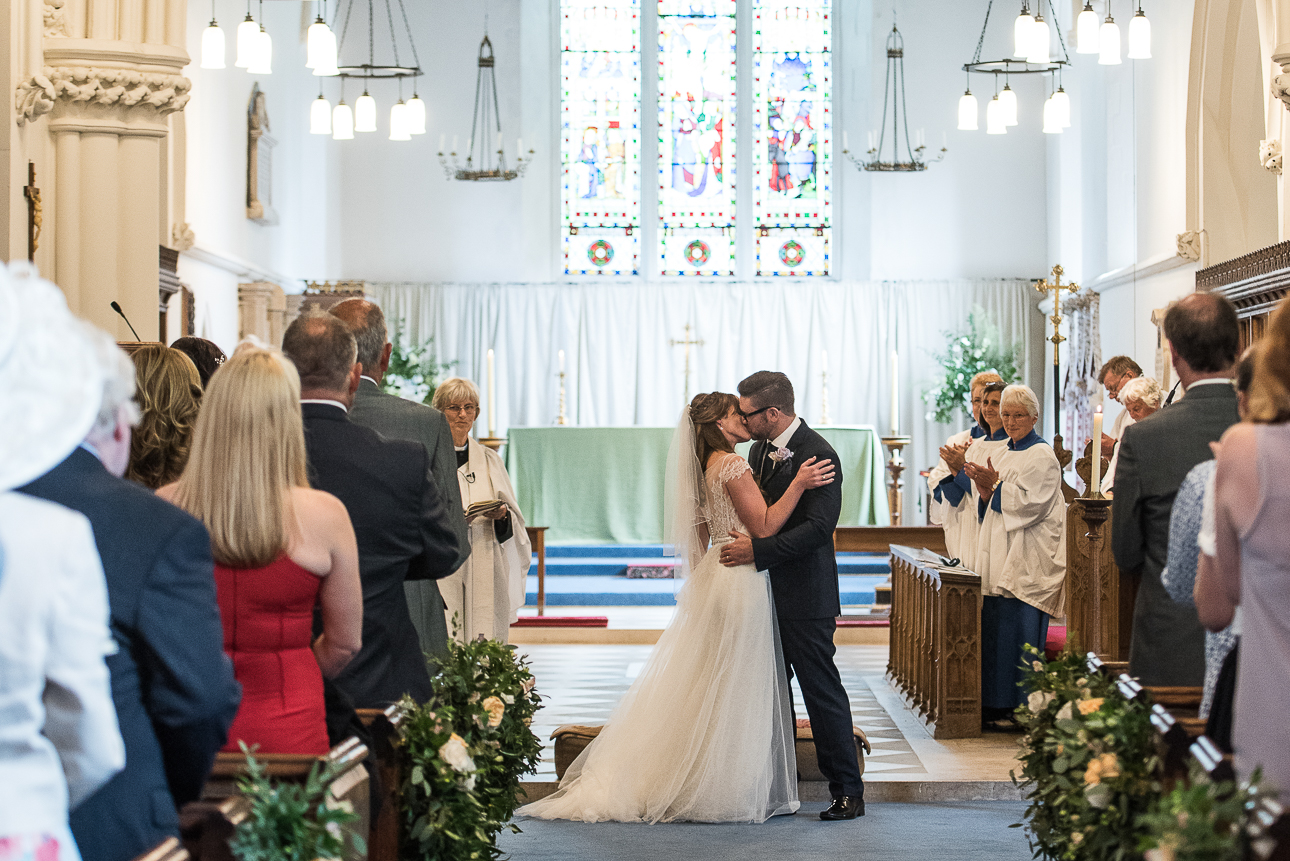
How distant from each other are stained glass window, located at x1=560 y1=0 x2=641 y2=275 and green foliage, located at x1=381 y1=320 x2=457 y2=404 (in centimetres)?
183

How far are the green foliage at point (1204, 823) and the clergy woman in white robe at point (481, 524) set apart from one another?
372cm

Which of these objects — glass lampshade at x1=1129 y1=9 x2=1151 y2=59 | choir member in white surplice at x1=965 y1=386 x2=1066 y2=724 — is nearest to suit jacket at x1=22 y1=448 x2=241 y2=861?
choir member in white surplice at x1=965 y1=386 x2=1066 y2=724

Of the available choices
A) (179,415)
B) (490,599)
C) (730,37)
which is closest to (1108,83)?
(730,37)

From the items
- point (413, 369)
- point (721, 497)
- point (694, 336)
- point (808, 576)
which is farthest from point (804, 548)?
point (694, 336)

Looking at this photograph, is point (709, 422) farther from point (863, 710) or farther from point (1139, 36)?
point (1139, 36)

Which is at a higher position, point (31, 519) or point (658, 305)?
point (658, 305)

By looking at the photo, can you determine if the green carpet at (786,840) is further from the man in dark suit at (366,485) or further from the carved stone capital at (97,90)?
the carved stone capital at (97,90)

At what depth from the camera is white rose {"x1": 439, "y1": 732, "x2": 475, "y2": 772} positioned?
9.43ft

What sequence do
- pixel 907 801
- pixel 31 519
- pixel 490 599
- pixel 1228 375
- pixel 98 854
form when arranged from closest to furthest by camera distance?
pixel 31 519 → pixel 98 854 → pixel 1228 375 → pixel 907 801 → pixel 490 599

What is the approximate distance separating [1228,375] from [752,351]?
36.3 feet

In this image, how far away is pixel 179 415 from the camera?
8.90ft

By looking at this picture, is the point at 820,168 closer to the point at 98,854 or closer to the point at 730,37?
the point at 730,37

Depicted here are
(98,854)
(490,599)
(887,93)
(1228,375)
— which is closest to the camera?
(98,854)

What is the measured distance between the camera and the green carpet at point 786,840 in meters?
4.00
